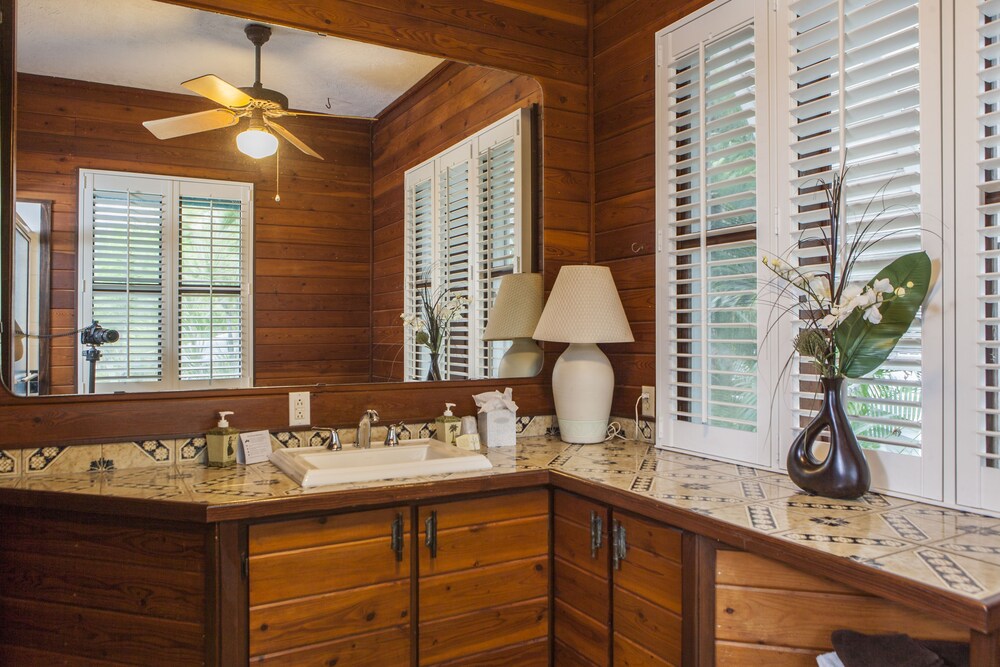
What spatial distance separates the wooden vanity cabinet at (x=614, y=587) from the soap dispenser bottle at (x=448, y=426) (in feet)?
1.60

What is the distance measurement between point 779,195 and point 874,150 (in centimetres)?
29

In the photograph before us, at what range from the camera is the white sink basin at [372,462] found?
1851 mm

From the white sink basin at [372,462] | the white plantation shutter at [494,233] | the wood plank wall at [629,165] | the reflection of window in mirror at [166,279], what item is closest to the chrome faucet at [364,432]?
the white sink basin at [372,462]

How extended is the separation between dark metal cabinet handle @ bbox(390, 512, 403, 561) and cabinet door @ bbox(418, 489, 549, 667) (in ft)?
0.18

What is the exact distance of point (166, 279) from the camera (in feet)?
6.85

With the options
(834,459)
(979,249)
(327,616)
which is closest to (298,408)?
Result: (327,616)

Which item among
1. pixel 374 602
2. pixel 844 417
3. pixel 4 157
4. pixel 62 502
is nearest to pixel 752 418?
pixel 844 417

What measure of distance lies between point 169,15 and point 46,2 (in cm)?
32

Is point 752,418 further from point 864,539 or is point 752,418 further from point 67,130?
point 67,130

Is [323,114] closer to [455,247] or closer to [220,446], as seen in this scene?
[455,247]

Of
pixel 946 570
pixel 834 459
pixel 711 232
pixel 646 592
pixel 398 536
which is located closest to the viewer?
pixel 946 570

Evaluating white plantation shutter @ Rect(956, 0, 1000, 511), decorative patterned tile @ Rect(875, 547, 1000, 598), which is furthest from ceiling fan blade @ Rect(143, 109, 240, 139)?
decorative patterned tile @ Rect(875, 547, 1000, 598)

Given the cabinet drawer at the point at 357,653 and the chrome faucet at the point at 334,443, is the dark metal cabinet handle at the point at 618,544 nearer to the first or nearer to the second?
the cabinet drawer at the point at 357,653

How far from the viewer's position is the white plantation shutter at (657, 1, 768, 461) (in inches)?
81.9
